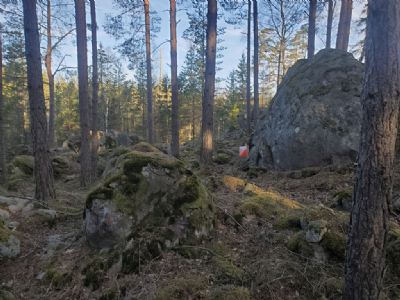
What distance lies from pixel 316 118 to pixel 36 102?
7887 mm

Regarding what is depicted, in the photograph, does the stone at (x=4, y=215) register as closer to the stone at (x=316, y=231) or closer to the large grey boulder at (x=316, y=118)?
the stone at (x=316, y=231)

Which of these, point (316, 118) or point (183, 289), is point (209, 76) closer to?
point (316, 118)

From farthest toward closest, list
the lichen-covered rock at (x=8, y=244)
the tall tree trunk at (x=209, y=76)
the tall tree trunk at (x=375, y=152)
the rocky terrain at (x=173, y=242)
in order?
the tall tree trunk at (x=209, y=76) → the lichen-covered rock at (x=8, y=244) → the rocky terrain at (x=173, y=242) → the tall tree trunk at (x=375, y=152)

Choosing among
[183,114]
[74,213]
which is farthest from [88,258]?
[183,114]

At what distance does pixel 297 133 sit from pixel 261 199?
413 cm

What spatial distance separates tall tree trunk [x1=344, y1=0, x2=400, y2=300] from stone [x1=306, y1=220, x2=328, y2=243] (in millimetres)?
965

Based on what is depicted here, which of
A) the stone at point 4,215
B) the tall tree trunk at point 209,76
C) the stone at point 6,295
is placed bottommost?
the stone at point 6,295

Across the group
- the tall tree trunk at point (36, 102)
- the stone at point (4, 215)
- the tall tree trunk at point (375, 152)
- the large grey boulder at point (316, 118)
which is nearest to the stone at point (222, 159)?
the large grey boulder at point (316, 118)

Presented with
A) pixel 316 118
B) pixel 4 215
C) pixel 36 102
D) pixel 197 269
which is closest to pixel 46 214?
pixel 4 215

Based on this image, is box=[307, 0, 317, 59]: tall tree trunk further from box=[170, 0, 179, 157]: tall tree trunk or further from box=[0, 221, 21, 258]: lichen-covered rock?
box=[0, 221, 21, 258]: lichen-covered rock

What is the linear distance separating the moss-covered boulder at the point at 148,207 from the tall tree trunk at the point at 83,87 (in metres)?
6.29

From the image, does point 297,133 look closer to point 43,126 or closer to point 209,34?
point 209,34

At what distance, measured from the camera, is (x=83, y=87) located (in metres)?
10.2

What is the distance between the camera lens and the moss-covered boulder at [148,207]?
13.3 ft
